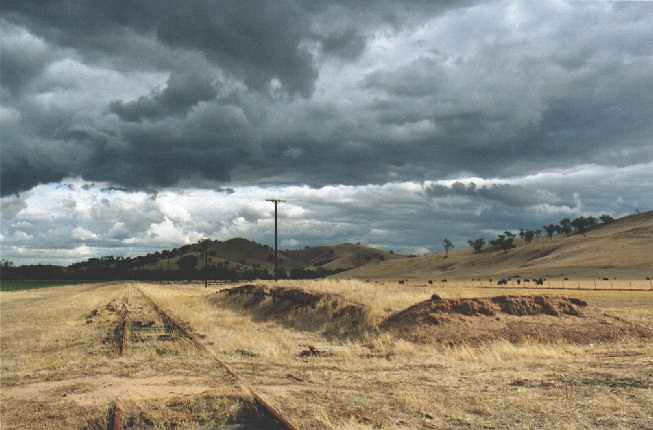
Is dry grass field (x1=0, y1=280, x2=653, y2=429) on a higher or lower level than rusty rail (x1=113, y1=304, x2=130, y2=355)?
lower

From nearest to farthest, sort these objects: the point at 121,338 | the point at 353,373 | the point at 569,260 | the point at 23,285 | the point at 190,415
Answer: the point at 190,415
the point at 353,373
the point at 121,338
the point at 569,260
the point at 23,285

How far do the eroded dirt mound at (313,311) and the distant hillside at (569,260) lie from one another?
9276 cm

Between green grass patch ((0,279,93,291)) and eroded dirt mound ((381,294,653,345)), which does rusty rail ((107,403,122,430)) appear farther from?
green grass patch ((0,279,93,291))

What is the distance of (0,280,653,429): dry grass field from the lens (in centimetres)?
924

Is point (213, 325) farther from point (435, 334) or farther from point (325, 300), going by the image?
point (435, 334)

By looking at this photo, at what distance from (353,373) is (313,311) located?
1461 centimetres

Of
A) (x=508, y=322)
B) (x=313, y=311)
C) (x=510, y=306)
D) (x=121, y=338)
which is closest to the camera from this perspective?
(x=508, y=322)

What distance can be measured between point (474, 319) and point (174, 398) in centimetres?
1184

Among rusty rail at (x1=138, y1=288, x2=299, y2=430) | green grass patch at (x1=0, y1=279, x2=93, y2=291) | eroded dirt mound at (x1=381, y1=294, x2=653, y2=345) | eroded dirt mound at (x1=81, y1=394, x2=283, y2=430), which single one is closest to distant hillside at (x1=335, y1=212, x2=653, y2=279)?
eroded dirt mound at (x1=381, y1=294, x2=653, y2=345)

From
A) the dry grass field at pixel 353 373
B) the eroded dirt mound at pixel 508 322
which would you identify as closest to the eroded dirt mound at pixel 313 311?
the dry grass field at pixel 353 373

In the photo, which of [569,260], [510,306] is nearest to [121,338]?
[510,306]

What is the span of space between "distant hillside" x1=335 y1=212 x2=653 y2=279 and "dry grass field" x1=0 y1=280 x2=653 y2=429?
102m

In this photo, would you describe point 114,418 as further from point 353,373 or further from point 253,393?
point 353,373

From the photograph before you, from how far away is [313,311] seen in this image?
91.1ft
